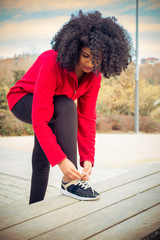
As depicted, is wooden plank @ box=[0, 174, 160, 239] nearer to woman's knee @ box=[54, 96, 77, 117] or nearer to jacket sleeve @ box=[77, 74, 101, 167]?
jacket sleeve @ box=[77, 74, 101, 167]

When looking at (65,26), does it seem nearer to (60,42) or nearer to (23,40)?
(60,42)

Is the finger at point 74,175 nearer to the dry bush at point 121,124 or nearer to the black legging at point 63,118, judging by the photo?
the black legging at point 63,118

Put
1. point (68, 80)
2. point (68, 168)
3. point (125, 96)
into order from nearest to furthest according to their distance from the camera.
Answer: point (68, 168), point (68, 80), point (125, 96)

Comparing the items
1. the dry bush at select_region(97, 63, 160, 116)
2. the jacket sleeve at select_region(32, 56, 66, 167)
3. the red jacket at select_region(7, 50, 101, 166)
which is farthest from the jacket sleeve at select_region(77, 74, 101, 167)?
the dry bush at select_region(97, 63, 160, 116)

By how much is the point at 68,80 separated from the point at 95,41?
290mm

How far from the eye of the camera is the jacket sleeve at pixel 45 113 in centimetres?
144

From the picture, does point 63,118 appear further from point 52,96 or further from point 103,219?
point 103,219

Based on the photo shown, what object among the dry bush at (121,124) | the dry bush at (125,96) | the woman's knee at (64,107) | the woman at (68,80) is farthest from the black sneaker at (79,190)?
the dry bush at (125,96)

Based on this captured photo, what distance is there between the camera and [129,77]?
12.8 m

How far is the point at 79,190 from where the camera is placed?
59.9 inches

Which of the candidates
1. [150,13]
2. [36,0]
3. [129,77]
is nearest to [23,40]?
[36,0]

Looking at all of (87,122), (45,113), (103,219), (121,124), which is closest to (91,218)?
(103,219)

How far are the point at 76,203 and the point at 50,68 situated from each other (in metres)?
0.70

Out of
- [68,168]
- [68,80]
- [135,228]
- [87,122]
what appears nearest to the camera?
[135,228]
